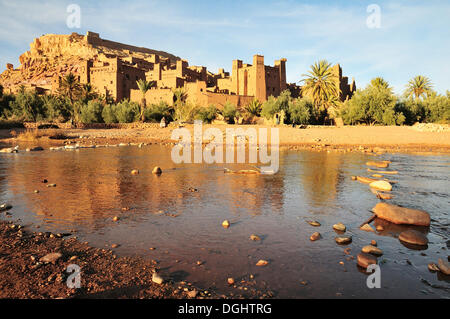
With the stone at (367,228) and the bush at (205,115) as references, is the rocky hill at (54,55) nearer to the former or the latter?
the bush at (205,115)

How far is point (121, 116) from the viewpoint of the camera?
41062 mm

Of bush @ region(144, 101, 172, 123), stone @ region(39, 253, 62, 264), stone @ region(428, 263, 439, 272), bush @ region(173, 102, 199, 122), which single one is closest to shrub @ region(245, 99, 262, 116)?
bush @ region(173, 102, 199, 122)

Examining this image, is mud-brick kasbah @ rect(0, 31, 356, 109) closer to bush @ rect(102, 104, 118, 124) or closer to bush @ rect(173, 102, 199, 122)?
bush @ rect(173, 102, 199, 122)

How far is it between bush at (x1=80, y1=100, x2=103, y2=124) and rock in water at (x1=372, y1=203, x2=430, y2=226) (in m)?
Answer: 42.6

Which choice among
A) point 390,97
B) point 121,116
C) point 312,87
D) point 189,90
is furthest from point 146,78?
point 390,97

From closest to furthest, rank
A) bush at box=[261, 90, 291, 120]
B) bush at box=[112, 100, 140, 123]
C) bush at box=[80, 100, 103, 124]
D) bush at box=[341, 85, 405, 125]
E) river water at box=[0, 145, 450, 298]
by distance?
river water at box=[0, 145, 450, 298]
bush at box=[341, 85, 405, 125]
bush at box=[261, 90, 291, 120]
bush at box=[112, 100, 140, 123]
bush at box=[80, 100, 103, 124]

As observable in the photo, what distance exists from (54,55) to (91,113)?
6941 cm

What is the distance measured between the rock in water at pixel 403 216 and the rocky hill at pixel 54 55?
90.4 metres

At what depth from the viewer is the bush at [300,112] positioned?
37.4 metres

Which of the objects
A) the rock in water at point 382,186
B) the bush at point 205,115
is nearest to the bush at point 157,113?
the bush at point 205,115

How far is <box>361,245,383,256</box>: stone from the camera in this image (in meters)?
3.98

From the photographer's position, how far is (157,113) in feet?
141
